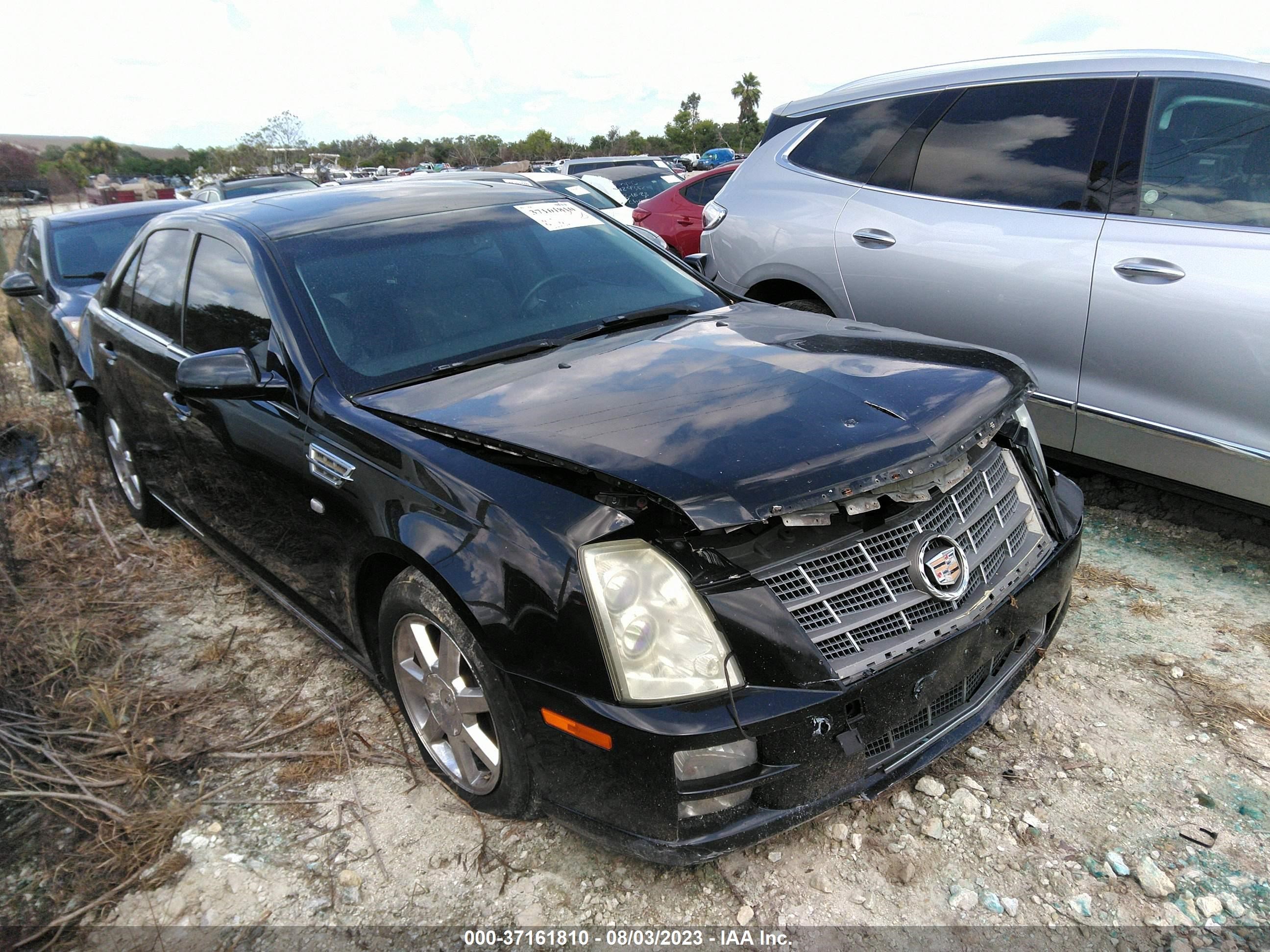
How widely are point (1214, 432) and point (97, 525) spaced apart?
528 centimetres

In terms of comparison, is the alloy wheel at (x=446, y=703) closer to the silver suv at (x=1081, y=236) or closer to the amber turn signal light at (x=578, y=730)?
the amber turn signal light at (x=578, y=730)

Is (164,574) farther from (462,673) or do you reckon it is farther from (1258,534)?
(1258,534)

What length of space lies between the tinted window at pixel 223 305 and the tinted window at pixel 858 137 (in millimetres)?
2979

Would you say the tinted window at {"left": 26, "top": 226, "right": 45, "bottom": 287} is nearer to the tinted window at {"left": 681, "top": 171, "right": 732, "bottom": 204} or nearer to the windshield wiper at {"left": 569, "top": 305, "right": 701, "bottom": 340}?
the windshield wiper at {"left": 569, "top": 305, "right": 701, "bottom": 340}

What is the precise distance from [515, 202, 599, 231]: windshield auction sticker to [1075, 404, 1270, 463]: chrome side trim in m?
2.16

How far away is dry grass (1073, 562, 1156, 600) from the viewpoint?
3475 millimetres

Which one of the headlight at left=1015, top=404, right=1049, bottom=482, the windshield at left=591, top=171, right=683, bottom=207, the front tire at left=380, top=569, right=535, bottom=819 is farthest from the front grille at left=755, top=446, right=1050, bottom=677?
the windshield at left=591, top=171, right=683, bottom=207

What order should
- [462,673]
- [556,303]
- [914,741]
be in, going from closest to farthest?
[914,741], [462,673], [556,303]

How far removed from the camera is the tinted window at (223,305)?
3.04 meters

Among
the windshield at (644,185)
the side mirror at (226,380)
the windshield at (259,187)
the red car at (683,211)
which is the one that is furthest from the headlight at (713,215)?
the windshield at (259,187)

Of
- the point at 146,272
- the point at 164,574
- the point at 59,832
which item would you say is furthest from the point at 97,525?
the point at 59,832

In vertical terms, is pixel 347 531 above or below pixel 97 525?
above

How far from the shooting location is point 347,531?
2.63m

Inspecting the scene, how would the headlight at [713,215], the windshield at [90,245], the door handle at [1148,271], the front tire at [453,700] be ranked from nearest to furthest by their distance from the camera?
the front tire at [453,700] → the door handle at [1148,271] → the headlight at [713,215] → the windshield at [90,245]
